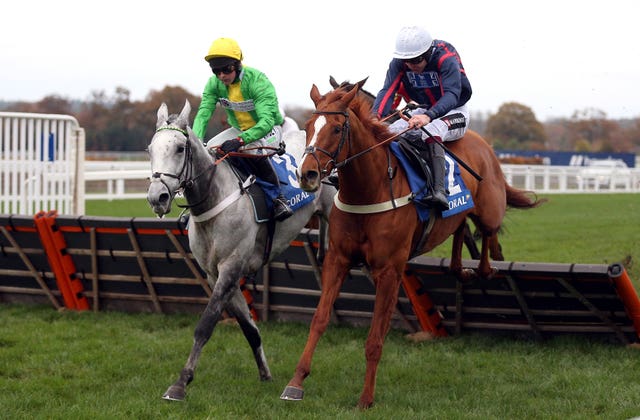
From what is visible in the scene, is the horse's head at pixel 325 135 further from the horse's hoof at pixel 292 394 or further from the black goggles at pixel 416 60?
the horse's hoof at pixel 292 394

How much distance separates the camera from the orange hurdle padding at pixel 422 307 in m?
7.74

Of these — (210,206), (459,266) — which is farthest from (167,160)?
(459,266)

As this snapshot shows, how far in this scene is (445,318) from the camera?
8.08m

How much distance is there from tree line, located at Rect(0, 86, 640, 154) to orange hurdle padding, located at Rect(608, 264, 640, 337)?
26457mm

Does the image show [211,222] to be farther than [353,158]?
Yes

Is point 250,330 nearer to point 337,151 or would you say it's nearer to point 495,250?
point 337,151

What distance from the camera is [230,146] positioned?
6727 millimetres

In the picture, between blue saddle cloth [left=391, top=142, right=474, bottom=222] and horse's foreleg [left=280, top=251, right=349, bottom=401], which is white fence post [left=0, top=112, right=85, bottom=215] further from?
horse's foreleg [left=280, top=251, right=349, bottom=401]

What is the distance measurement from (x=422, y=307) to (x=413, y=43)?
7.60ft

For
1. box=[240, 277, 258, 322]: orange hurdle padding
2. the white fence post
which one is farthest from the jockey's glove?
the white fence post

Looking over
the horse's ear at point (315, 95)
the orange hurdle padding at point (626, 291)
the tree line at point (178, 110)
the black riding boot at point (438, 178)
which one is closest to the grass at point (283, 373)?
the orange hurdle padding at point (626, 291)

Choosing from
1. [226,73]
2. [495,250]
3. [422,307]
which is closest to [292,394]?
[422,307]

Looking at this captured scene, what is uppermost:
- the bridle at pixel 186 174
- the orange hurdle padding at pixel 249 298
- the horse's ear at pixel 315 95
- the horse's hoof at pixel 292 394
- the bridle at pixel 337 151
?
the horse's ear at pixel 315 95

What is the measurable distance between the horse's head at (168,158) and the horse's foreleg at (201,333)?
791 mm
